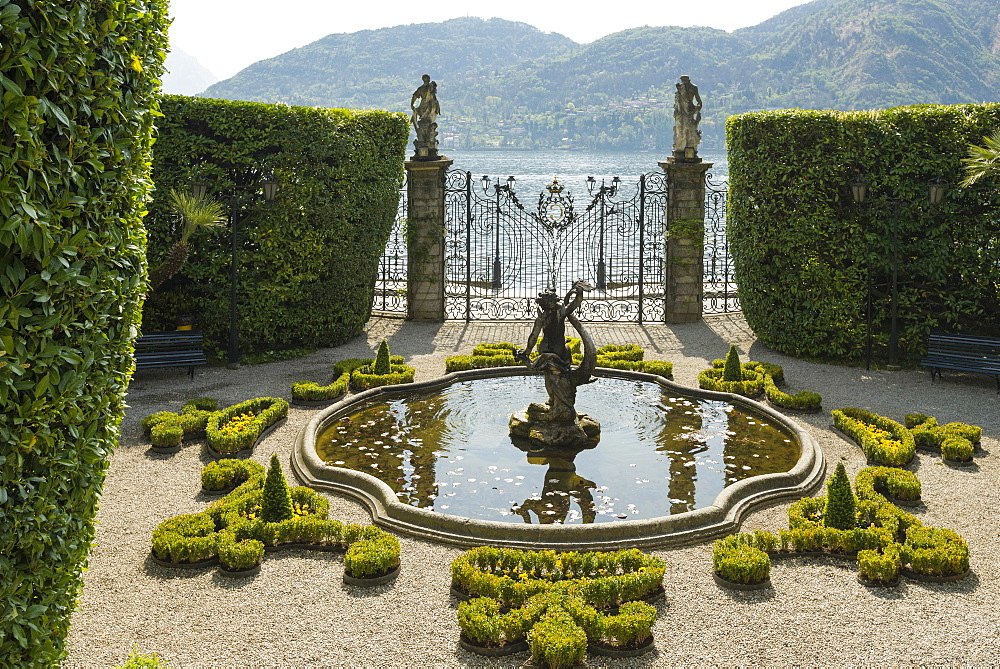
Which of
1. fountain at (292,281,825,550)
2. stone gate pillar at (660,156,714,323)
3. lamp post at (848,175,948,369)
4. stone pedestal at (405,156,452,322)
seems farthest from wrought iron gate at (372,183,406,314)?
lamp post at (848,175,948,369)

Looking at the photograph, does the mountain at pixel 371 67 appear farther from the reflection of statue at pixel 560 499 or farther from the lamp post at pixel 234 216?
the reflection of statue at pixel 560 499

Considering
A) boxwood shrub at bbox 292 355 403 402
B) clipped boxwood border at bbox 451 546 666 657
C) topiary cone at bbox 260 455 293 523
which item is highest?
boxwood shrub at bbox 292 355 403 402

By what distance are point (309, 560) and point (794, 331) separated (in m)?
11.6

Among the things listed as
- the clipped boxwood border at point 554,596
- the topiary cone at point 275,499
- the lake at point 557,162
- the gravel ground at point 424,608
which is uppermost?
the lake at point 557,162

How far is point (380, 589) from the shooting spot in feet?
25.0

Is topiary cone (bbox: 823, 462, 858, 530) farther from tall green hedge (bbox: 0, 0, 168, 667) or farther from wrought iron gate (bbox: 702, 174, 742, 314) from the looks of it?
wrought iron gate (bbox: 702, 174, 742, 314)

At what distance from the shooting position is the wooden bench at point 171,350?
1453 cm

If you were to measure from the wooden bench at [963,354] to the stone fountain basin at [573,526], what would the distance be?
4.71m

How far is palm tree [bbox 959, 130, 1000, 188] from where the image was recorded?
14.4m

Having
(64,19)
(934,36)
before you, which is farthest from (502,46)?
(64,19)

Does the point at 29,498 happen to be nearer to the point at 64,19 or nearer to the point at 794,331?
the point at 64,19

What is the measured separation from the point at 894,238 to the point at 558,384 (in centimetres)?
791

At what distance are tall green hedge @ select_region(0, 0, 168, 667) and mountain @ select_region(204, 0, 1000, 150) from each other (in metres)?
48.5

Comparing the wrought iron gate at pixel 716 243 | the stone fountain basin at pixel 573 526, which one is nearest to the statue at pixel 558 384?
the stone fountain basin at pixel 573 526
